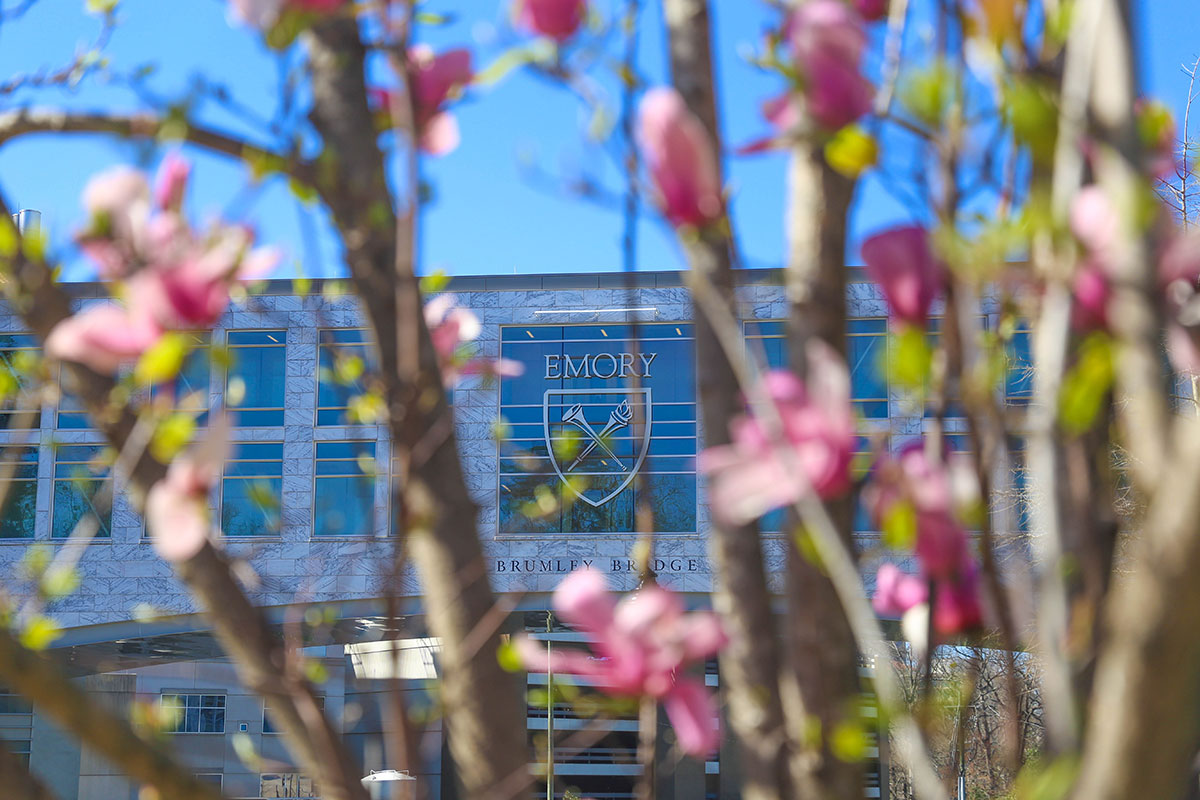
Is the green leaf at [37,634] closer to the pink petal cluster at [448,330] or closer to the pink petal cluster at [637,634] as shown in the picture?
the pink petal cluster at [448,330]

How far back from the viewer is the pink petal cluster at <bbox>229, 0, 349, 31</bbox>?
0.93 meters

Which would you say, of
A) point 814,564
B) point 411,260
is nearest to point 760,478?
point 814,564

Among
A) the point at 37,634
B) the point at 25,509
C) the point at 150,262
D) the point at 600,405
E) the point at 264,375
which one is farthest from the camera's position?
the point at 25,509

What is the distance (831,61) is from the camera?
2.52 feet

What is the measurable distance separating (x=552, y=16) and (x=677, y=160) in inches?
8.4

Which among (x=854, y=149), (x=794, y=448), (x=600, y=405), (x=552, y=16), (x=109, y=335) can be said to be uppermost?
(x=600, y=405)

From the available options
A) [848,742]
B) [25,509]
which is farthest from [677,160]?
[25,509]

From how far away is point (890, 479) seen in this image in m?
0.74

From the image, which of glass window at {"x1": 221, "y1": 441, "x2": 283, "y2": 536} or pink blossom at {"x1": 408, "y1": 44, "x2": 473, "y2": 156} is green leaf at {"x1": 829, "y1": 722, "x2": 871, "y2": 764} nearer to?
pink blossom at {"x1": 408, "y1": 44, "x2": 473, "y2": 156}

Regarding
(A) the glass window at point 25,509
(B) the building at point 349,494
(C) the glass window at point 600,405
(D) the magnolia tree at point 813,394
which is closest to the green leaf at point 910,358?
(D) the magnolia tree at point 813,394

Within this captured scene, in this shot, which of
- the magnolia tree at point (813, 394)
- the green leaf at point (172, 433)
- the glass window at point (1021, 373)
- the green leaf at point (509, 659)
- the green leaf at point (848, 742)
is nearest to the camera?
the magnolia tree at point (813, 394)

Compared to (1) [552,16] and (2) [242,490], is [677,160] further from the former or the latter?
(2) [242,490]

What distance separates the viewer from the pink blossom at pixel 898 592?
3.17 ft

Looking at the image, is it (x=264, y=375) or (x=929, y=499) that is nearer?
(x=929, y=499)
